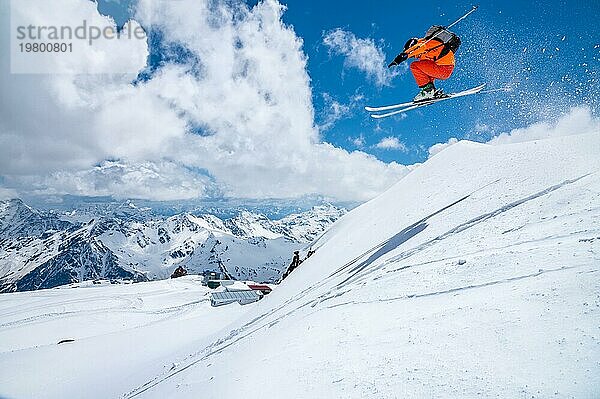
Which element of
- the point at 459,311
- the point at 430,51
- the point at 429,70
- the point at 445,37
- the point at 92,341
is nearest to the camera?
the point at 459,311

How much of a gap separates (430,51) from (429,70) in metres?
0.82

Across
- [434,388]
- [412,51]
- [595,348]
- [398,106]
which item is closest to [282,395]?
[434,388]

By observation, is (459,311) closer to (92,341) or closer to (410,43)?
(410,43)

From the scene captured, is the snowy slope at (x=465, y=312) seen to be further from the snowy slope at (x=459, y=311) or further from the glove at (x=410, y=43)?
the glove at (x=410, y=43)

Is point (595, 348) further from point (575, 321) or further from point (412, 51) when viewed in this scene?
point (412, 51)

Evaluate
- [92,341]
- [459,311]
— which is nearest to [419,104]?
[459,311]

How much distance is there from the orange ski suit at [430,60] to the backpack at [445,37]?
124mm

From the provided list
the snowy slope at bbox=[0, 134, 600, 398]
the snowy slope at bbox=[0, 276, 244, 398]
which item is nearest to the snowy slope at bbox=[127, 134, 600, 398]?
the snowy slope at bbox=[0, 134, 600, 398]

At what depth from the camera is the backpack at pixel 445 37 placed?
12094mm

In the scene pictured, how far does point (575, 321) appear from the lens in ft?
15.4

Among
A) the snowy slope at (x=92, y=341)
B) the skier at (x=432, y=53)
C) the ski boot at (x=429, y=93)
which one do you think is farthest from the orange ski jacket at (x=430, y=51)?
the snowy slope at (x=92, y=341)

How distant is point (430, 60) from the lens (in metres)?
13.0

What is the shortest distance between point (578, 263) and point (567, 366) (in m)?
2.87

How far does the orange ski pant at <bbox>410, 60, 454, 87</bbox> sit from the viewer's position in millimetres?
12930
